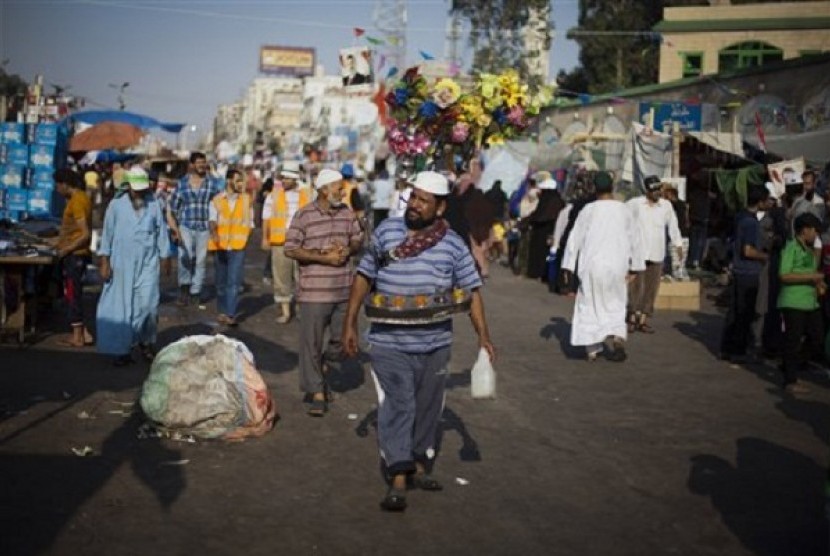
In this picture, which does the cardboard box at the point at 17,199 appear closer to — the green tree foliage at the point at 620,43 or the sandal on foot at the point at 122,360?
the sandal on foot at the point at 122,360

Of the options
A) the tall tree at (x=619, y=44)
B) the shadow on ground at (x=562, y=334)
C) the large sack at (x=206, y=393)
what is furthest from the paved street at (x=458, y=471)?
the tall tree at (x=619, y=44)

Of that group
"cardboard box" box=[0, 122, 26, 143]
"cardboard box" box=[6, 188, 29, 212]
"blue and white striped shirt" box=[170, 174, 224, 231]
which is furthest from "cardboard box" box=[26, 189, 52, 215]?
"blue and white striped shirt" box=[170, 174, 224, 231]

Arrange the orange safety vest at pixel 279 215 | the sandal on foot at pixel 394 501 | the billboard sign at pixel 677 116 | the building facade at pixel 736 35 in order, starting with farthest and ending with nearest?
the building facade at pixel 736 35, the billboard sign at pixel 677 116, the orange safety vest at pixel 279 215, the sandal on foot at pixel 394 501

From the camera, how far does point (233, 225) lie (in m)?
13.4

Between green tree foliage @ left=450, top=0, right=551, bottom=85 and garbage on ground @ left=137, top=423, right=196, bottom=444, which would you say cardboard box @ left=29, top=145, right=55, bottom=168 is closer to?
garbage on ground @ left=137, top=423, right=196, bottom=444

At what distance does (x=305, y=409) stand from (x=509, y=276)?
525 inches

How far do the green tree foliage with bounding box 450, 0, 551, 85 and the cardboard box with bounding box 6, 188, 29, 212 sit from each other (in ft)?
113

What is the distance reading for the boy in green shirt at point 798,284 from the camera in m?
9.59

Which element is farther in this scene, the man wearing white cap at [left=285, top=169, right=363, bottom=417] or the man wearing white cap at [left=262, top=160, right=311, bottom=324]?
the man wearing white cap at [left=262, top=160, right=311, bottom=324]

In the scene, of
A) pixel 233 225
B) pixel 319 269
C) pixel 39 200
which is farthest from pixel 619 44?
pixel 319 269

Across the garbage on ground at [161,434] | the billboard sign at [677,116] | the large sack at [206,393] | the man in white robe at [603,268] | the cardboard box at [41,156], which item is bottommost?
the garbage on ground at [161,434]

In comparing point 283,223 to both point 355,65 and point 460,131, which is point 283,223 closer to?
point 460,131

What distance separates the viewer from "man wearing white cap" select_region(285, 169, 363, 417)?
845 cm

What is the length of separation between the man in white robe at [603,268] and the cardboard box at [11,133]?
1583cm
